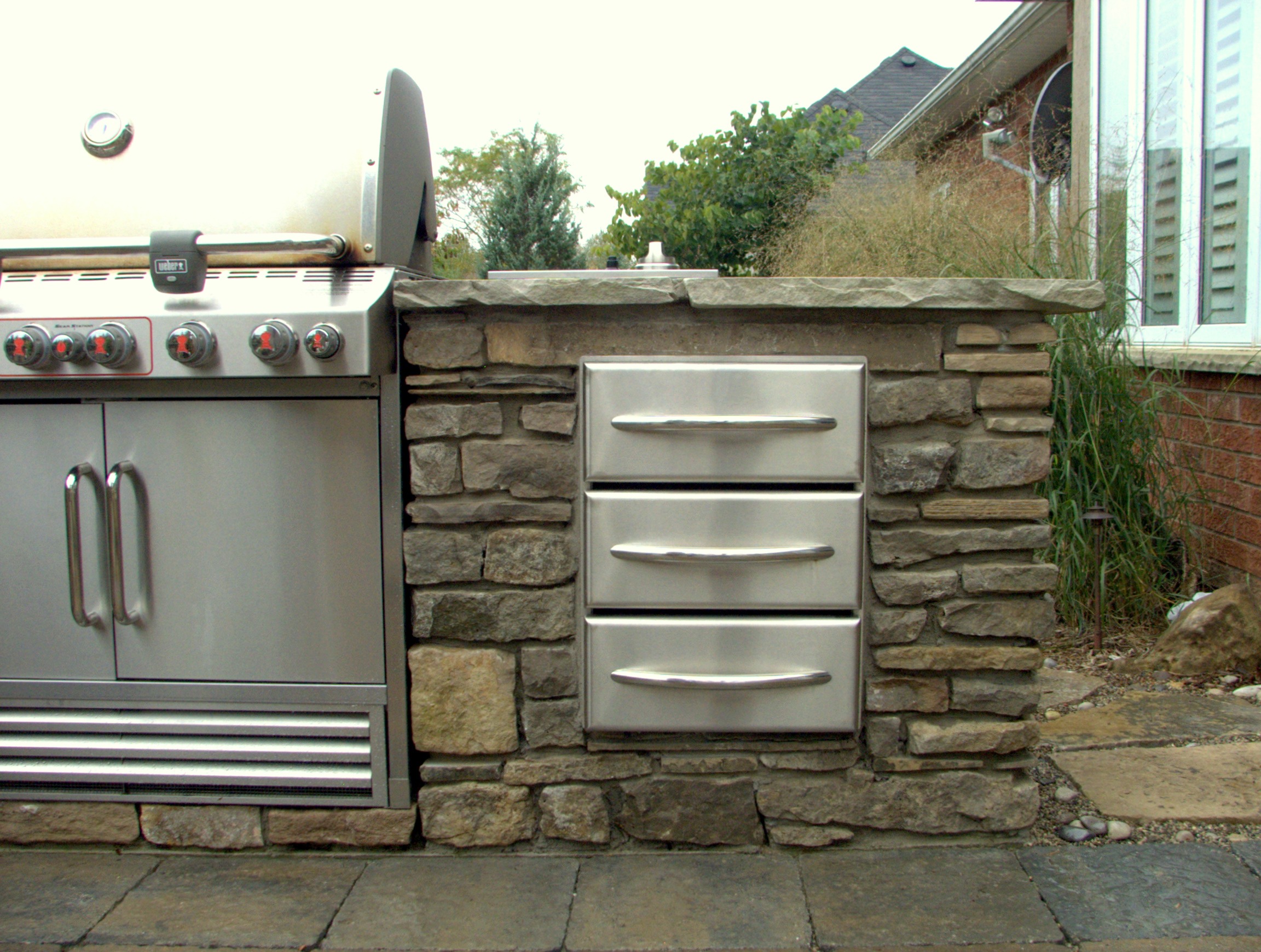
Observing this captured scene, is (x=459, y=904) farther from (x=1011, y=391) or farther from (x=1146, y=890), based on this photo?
(x=1011, y=391)

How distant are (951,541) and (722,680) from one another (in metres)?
0.56

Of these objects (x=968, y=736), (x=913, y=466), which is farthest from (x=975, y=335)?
(x=968, y=736)

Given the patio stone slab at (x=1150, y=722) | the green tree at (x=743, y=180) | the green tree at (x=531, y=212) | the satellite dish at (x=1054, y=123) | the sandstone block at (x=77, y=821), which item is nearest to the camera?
the sandstone block at (x=77, y=821)

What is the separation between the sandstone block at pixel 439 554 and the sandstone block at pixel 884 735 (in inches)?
36.2

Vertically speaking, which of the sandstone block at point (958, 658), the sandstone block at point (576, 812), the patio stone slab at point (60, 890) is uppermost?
the sandstone block at point (958, 658)

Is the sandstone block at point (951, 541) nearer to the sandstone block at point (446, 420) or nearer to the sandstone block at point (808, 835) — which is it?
the sandstone block at point (808, 835)

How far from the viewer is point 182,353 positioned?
6.42 feet

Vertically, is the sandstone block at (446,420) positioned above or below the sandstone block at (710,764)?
above

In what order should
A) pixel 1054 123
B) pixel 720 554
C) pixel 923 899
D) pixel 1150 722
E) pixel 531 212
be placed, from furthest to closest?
pixel 531 212 → pixel 1054 123 → pixel 1150 722 → pixel 720 554 → pixel 923 899

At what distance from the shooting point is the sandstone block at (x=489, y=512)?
2.11 meters

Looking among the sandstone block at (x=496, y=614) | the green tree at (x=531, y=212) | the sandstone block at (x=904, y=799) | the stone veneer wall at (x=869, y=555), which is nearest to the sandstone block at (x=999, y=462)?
the stone veneer wall at (x=869, y=555)

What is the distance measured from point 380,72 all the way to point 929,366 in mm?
1386

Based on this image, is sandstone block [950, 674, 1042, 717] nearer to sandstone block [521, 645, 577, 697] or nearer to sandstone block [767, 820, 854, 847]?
sandstone block [767, 820, 854, 847]

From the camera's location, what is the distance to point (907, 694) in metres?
2.14
